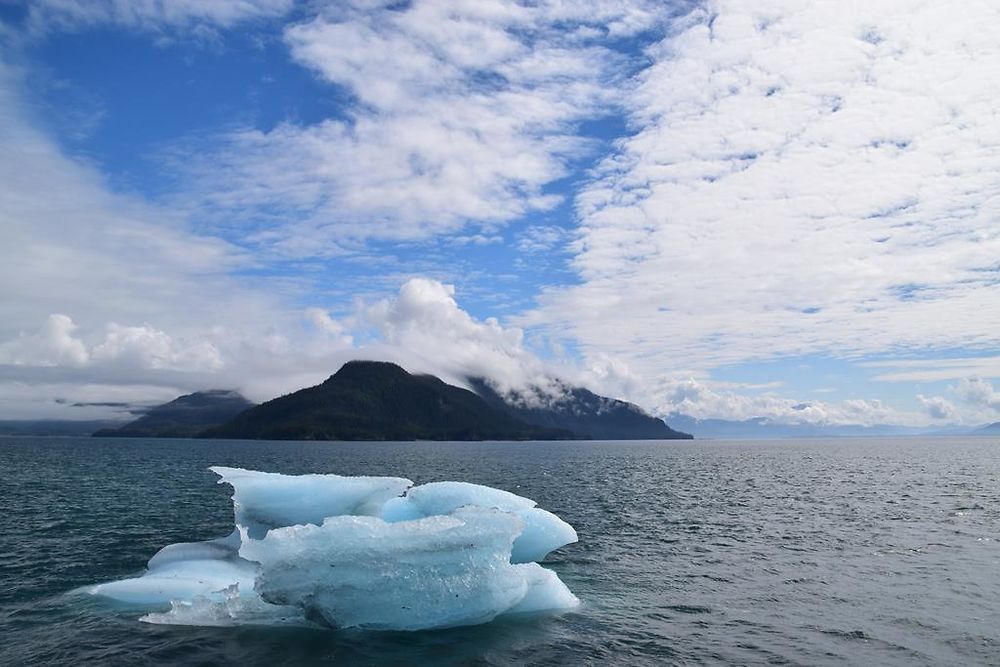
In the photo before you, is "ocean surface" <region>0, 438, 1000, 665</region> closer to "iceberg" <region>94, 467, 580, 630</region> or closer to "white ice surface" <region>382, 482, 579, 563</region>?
"iceberg" <region>94, 467, 580, 630</region>

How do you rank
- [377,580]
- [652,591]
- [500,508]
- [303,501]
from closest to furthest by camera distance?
[377,580], [500,508], [303,501], [652,591]

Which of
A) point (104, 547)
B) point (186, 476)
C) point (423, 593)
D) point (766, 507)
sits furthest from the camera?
point (186, 476)

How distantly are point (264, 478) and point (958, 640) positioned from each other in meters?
27.0

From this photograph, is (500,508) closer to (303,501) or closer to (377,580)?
(377,580)

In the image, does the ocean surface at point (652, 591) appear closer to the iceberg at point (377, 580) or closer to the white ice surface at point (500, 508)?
the iceberg at point (377, 580)

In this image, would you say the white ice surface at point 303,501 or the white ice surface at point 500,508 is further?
the white ice surface at point 303,501

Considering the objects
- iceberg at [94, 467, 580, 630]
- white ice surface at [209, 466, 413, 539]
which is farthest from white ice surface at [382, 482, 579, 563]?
white ice surface at [209, 466, 413, 539]

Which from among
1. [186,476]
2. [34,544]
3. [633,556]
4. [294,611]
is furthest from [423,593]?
[186,476]

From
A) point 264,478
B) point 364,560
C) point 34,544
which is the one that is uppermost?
point 264,478

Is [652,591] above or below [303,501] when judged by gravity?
below

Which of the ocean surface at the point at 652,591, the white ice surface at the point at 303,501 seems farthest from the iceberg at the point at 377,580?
the white ice surface at the point at 303,501

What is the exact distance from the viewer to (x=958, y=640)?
68.9 feet

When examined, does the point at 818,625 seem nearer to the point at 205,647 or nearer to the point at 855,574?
the point at 855,574

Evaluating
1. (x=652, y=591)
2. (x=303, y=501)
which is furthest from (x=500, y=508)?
(x=303, y=501)
